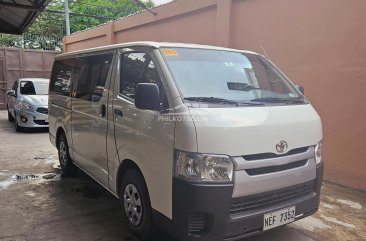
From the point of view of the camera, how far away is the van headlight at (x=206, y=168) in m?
2.84

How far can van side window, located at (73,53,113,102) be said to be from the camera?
4379 mm

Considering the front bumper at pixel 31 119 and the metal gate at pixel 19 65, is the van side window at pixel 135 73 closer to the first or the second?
the front bumper at pixel 31 119

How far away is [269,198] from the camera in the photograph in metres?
3.17

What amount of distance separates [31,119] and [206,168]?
28.6 feet

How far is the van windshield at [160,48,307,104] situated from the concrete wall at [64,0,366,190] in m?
1.82

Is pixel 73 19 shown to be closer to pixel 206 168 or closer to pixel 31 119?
pixel 31 119

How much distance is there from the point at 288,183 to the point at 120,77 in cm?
207

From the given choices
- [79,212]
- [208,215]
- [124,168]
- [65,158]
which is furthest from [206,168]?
[65,158]

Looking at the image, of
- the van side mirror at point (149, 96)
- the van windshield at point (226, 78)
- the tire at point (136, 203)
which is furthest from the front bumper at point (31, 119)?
the van side mirror at point (149, 96)

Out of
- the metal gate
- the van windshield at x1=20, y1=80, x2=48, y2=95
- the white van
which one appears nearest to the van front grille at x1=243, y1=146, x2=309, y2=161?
the white van

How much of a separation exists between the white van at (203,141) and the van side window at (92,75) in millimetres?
35

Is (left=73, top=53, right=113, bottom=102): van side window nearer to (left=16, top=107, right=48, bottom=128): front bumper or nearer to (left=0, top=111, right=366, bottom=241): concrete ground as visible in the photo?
(left=0, top=111, right=366, bottom=241): concrete ground

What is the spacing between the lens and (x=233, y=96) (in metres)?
3.46

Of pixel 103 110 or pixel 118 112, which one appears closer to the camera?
pixel 118 112
